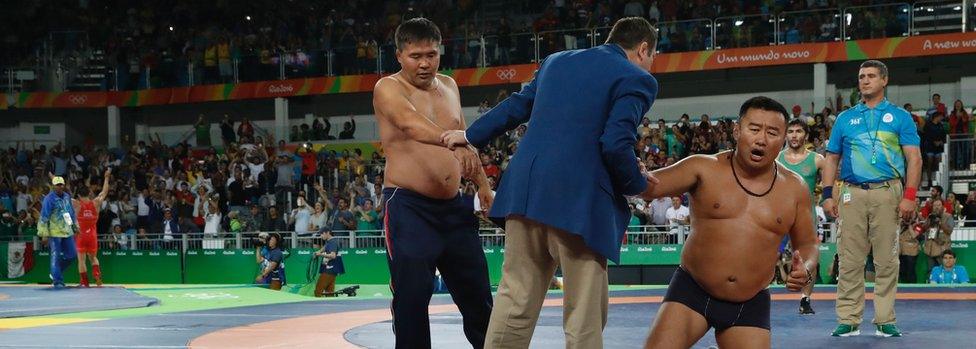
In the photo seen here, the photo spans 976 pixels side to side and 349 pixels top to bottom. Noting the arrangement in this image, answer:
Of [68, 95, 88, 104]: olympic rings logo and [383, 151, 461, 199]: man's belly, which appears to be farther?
[68, 95, 88, 104]: olympic rings logo

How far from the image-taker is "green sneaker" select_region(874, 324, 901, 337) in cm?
804

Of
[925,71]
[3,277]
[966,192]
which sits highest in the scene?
[925,71]

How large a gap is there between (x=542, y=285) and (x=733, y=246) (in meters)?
0.96

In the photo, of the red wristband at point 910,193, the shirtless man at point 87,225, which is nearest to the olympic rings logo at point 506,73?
the shirtless man at point 87,225

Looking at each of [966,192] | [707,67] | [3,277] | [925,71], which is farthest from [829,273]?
[3,277]

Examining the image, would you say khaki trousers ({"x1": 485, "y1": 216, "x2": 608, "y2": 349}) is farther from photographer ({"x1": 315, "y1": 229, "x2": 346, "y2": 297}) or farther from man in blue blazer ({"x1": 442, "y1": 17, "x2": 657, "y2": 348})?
photographer ({"x1": 315, "y1": 229, "x2": 346, "y2": 297})

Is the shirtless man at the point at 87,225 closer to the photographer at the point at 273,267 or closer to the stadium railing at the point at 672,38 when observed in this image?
the photographer at the point at 273,267

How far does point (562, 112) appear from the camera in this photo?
471cm

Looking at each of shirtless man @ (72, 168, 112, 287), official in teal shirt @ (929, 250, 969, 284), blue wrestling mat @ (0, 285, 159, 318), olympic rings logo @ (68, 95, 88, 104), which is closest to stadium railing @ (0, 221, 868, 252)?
official in teal shirt @ (929, 250, 969, 284)

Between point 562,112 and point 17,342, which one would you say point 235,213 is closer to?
point 17,342

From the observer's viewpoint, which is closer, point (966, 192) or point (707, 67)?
point (966, 192)

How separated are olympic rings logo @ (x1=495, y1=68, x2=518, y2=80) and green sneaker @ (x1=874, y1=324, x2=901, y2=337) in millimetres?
18756

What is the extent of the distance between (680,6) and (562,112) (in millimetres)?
21940

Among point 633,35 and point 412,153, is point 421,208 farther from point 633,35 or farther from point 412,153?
point 633,35
